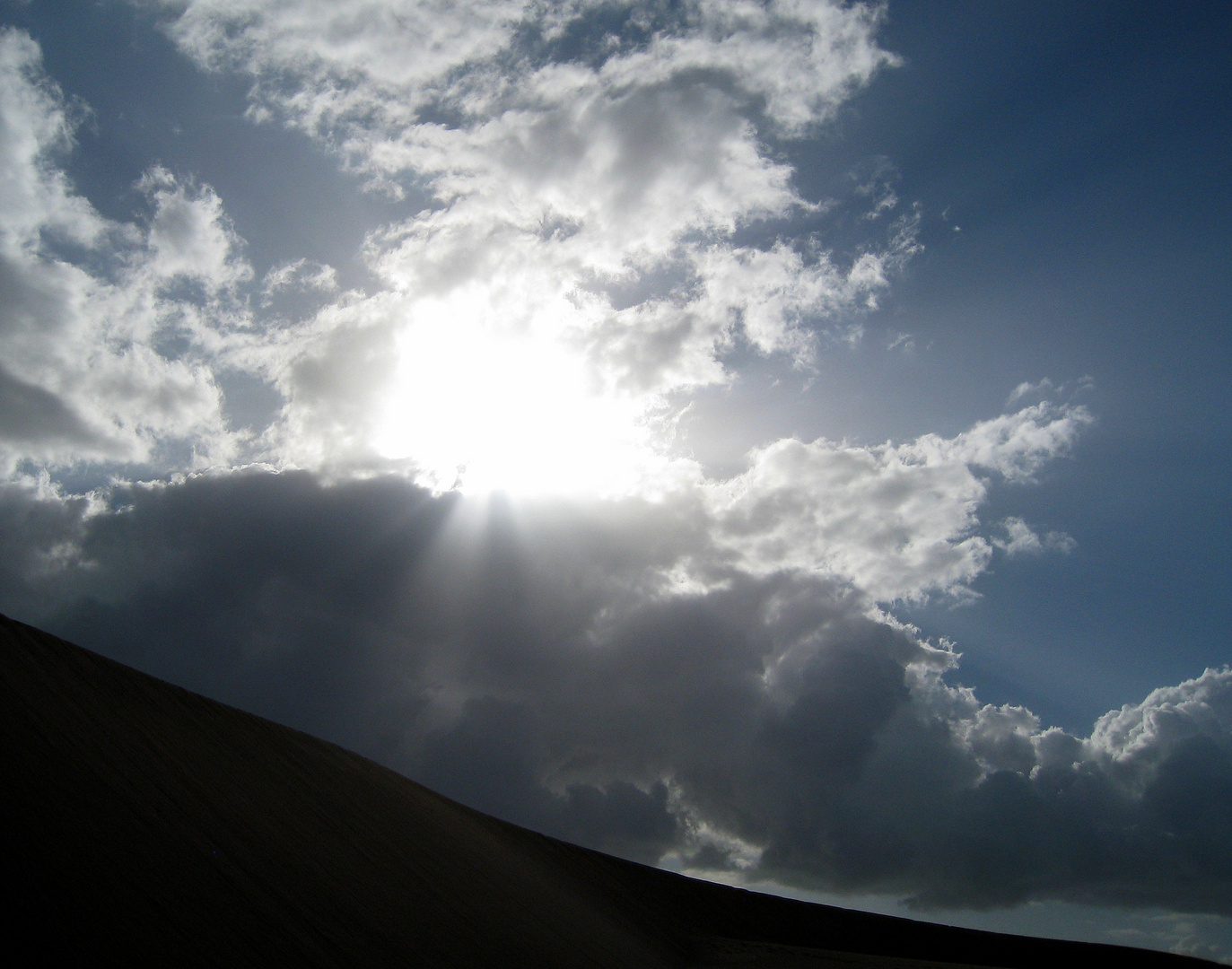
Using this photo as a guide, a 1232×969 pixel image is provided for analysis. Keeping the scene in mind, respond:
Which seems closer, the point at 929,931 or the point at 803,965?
the point at 803,965

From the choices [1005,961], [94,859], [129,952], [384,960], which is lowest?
[1005,961]

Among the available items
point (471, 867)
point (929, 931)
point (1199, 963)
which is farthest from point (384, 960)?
point (1199, 963)

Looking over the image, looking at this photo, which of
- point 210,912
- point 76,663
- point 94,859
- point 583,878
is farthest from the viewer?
point 583,878

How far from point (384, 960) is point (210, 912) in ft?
10.6

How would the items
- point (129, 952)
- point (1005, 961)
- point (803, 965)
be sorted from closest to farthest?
point (129, 952)
point (803, 965)
point (1005, 961)

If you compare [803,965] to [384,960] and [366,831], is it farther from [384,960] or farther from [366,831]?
[384,960]

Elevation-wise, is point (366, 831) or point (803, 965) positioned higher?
point (366, 831)

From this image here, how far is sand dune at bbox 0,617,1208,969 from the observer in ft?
29.2

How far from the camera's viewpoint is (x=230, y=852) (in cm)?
1184

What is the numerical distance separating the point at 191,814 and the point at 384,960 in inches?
160

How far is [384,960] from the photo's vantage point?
11.9 metres

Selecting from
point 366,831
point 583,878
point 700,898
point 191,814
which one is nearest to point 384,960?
point 191,814

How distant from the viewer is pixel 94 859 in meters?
9.30

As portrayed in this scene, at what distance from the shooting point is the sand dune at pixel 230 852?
8.91 metres
